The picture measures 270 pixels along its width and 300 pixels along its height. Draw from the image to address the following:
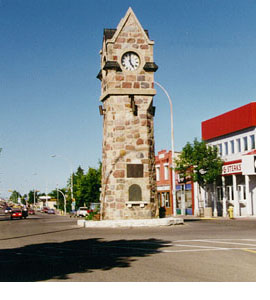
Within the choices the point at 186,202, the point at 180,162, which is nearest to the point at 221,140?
the point at 180,162

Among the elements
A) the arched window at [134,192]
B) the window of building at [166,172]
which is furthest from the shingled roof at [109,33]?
the window of building at [166,172]

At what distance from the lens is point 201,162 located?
4019 cm

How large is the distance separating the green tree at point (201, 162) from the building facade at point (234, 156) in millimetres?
1288

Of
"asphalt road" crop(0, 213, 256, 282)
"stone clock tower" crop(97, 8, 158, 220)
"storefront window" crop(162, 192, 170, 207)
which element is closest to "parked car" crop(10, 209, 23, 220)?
"storefront window" crop(162, 192, 170, 207)

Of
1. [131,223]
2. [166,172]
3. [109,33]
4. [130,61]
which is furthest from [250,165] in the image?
[166,172]

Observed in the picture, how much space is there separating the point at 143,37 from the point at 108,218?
10.1m

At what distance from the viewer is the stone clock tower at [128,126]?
78.7 feet

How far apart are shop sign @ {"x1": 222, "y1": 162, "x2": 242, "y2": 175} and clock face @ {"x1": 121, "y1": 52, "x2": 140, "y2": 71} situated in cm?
1772

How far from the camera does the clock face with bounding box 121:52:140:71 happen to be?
2508 centimetres

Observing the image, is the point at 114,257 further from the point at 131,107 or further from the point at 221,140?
the point at 221,140

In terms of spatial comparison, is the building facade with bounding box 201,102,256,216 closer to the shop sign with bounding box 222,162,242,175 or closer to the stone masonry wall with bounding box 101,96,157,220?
the shop sign with bounding box 222,162,242,175

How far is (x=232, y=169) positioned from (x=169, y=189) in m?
15.7

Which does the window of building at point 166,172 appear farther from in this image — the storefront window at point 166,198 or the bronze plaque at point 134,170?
the bronze plaque at point 134,170
